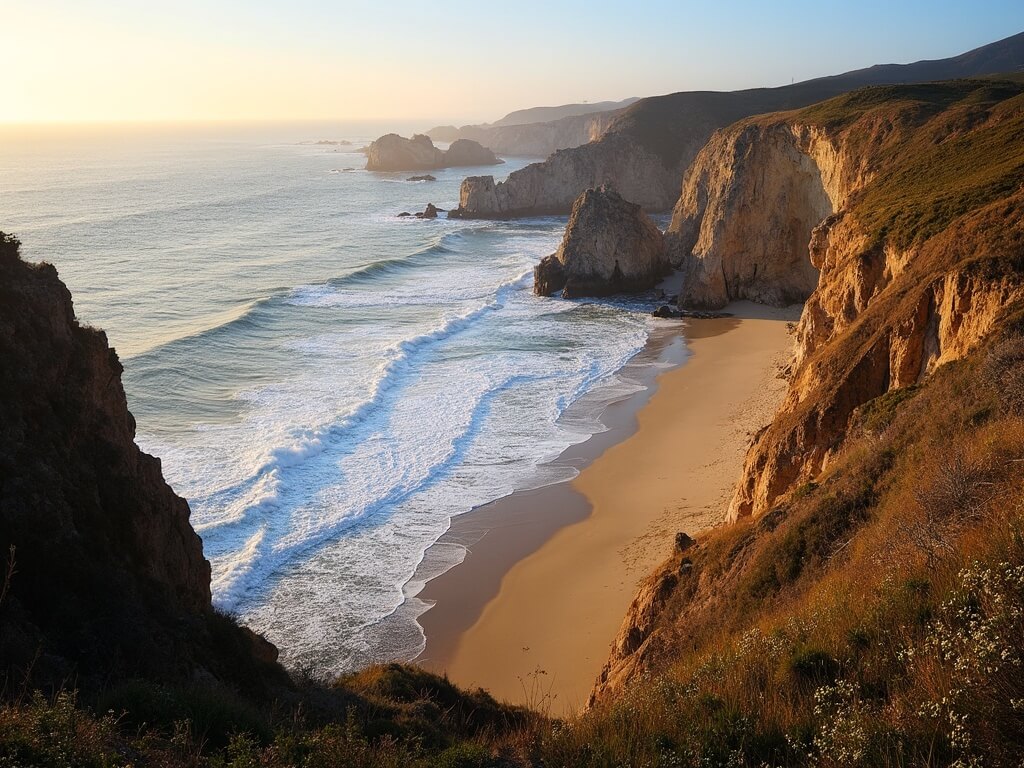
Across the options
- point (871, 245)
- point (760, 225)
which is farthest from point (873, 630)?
point (760, 225)

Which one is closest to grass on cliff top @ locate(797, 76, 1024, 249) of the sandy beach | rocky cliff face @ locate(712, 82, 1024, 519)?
rocky cliff face @ locate(712, 82, 1024, 519)

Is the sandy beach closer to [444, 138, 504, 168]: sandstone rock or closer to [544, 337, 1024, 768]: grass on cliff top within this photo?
[544, 337, 1024, 768]: grass on cliff top

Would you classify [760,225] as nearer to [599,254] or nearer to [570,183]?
[599,254]

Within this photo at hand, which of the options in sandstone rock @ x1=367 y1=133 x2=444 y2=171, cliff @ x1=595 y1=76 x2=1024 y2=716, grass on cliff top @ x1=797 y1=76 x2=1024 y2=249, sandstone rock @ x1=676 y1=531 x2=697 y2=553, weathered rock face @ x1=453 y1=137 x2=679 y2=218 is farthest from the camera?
sandstone rock @ x1=367 y1=133 x2=444 y2=171

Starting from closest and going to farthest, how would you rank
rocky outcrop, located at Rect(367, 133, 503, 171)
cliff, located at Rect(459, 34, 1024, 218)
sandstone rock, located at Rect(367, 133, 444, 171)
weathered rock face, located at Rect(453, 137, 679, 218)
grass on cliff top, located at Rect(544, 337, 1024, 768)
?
grass on cliff top, located at Rect(544, 337, 1024, 768) → weathered rock face, located at Rect(453, 137, 679, 218) → cliff, located at Rect(459, 34, 1024, 218) → sandstone rock, located at Rect(367, 133, 444, 171) → rocky outcrop, located at Rect(367, 133, 503, 171)

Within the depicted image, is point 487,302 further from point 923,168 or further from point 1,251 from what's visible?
point 1,251

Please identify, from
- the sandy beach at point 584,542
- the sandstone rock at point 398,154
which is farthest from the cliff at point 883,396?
the sandstone rock at point 398,154

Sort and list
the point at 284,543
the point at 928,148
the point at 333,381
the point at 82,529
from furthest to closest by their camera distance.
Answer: the point at 333,381 < the point at 928,148 < the point at 284,543 < the point at 82,529
